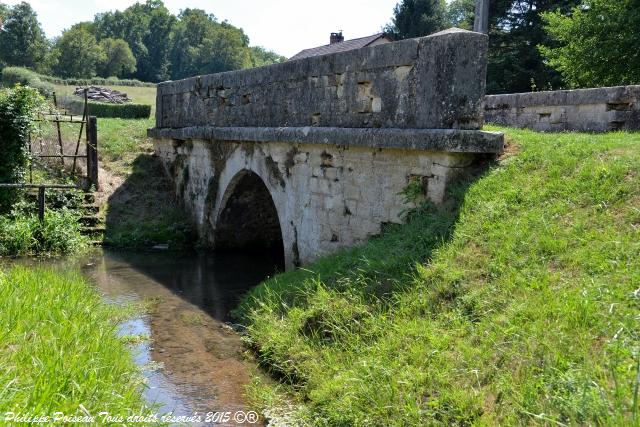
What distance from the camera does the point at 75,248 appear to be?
10.6 metres

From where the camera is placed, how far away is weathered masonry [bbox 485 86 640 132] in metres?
7.35

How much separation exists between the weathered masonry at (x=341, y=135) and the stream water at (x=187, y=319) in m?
1.17

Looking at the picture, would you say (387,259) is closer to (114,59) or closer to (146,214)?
(146,214)

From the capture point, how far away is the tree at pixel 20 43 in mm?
49969

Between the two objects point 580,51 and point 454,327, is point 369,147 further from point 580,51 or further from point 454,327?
point 580,51

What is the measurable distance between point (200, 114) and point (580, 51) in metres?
7.29

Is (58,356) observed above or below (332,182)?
below

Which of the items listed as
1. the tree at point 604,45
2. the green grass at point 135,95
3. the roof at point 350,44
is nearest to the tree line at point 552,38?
the tree at point 604,45

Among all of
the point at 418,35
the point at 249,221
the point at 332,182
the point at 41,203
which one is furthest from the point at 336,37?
the point at 332,182

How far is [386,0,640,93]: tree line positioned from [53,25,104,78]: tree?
100ft

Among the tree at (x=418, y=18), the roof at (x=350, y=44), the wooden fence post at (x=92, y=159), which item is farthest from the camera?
the tree at (x=418, y=18)

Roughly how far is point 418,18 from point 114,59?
37.1m

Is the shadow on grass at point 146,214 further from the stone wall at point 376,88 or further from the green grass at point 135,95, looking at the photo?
the green grass at point 135,95

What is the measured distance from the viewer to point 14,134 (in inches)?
432
